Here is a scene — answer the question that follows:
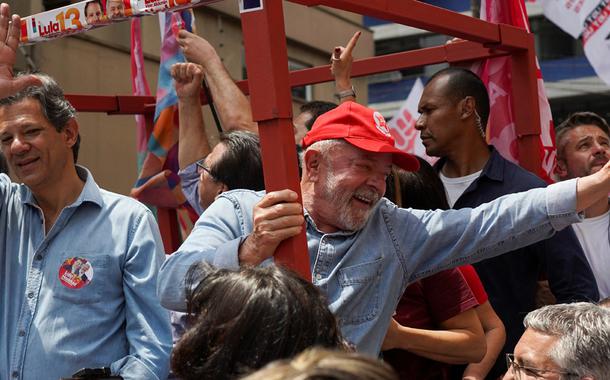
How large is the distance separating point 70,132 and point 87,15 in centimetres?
38

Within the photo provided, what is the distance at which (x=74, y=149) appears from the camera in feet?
11.3

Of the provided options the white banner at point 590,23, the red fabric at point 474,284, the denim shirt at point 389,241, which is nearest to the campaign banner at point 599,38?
the white banner at point 590,23

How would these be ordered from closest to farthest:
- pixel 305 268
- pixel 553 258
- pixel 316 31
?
pixel 305 268 < pixel 553 258 < pixel 316 31

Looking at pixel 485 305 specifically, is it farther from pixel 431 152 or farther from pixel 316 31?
pixel 316 31

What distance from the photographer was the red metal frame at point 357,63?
2674mm

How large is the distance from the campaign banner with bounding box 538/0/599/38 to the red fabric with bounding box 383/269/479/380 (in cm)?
275

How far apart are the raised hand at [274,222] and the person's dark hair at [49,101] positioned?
38.3 inches

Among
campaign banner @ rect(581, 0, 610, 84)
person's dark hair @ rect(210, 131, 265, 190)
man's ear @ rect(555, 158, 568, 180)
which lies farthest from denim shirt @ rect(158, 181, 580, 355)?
campaign banner @ rect(581, 0, 610, 84)

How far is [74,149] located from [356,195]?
1000 mm

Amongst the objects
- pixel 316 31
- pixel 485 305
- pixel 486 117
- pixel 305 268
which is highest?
pixel 316 31

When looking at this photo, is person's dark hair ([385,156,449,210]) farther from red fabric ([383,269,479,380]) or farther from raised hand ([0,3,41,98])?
raised hand ([0,3,41,98])

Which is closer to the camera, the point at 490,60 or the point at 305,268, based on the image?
the point at 305,268

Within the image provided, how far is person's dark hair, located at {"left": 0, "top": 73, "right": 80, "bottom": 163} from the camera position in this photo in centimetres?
329

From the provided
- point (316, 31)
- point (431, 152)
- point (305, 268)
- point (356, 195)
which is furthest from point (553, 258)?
point (316, 31)
